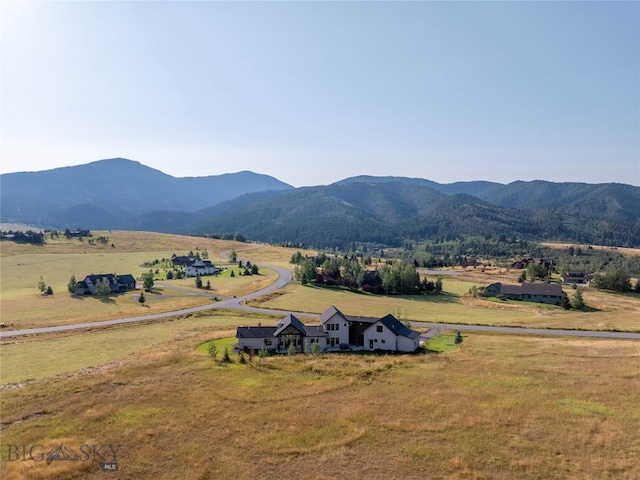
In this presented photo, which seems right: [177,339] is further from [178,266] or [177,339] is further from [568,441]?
[178,266]

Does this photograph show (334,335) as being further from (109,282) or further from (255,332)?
(109,282)

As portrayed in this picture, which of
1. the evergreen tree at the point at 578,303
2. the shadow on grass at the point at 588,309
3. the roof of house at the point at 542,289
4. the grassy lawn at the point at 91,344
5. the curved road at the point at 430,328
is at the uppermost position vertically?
the roof of house at the point at 542,289

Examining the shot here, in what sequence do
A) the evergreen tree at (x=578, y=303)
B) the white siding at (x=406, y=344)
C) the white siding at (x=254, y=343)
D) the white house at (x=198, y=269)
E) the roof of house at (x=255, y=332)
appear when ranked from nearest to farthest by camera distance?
the white siding at (x=254, y=343), the roof of house at (x=255, y=332), the white siding at (x=406, y=344), the evergreen tree at (x=578, y=303), the white house at (x=198, y=269)

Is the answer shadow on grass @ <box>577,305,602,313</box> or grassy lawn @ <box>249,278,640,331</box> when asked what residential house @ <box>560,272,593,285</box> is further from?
shadow on grass @ <box>577,305,602,313</box>

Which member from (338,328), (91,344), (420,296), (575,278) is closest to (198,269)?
(420,296)

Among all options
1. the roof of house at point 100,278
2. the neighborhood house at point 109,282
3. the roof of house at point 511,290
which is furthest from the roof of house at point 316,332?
the roof of house at point 100,278

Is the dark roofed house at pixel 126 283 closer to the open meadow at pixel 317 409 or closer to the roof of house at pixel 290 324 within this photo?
the open meadow at pixel 317 409

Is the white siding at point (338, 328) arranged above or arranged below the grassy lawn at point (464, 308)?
above
